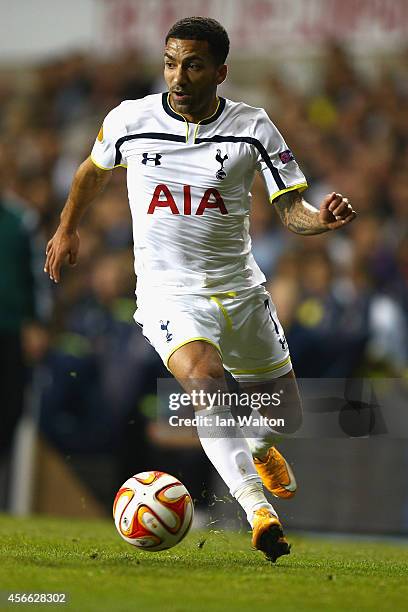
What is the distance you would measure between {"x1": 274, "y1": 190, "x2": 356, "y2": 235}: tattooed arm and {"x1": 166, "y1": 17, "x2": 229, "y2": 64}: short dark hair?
800 millimetres

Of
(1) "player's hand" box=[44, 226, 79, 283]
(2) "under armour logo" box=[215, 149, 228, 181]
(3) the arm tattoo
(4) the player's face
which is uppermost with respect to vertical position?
(4) the player's face

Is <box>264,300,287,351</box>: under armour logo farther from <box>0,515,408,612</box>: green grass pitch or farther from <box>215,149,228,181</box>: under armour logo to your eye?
<box>0,515,408,612</box>: green grass pitch

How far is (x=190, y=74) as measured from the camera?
19.5ft

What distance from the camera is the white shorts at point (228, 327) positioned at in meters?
5.85

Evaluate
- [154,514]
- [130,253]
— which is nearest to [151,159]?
[154,514]

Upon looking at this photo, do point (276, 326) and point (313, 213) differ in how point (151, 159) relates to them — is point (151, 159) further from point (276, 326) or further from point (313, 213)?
point (276, 326)

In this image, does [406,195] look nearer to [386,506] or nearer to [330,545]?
[386,506]

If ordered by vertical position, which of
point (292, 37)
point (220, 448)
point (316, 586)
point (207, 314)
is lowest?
point (316, 586)

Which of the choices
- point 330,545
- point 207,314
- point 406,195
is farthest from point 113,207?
point 207,314

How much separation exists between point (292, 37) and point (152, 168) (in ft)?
25.7

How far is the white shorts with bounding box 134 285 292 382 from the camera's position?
5848 millimetres

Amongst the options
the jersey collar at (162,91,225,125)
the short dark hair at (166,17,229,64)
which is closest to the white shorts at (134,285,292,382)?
the jersey collar at (162,91,225,125)

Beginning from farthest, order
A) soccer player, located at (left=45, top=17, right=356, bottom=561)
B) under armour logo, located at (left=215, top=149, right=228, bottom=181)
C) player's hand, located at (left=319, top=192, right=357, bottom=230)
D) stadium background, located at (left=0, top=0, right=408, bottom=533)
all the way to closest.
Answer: stadium background, located at (left=0, top=0, right=408, bottom=533), under armour logo, located at (left=215, top=149, right=228, bottom=181), soccer player, located at (left=45, top=17, right=356, bottom=561), player's hand, located at (left=319, top=192, right=357, bottom=230)

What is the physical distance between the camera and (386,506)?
9.40 metres
